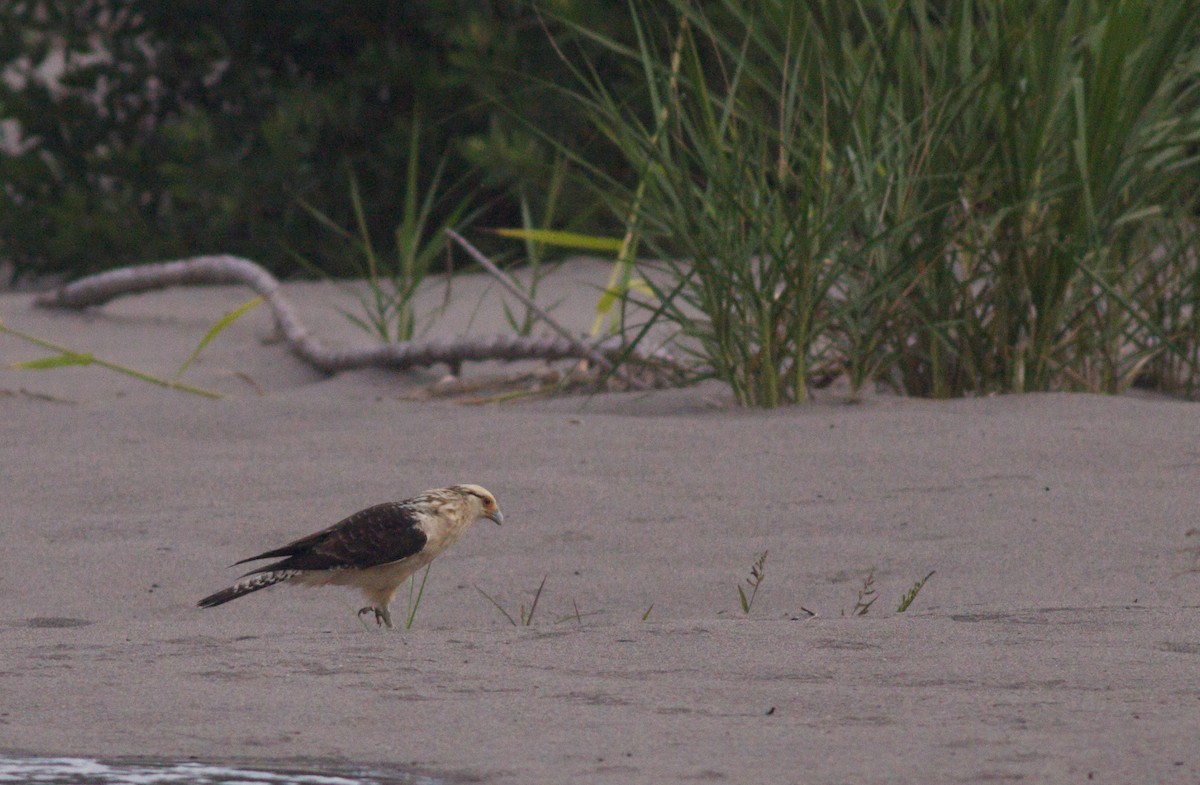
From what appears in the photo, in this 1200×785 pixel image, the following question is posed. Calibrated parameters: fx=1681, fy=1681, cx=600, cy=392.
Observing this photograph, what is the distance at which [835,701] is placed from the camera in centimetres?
246

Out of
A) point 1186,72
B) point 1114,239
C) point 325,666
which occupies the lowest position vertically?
point 325,666

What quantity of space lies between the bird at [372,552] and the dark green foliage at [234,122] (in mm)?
6181

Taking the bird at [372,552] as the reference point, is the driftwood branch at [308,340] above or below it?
above

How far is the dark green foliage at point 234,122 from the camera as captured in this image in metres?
9.98

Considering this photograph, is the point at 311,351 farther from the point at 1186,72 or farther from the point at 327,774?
the point at 327,774

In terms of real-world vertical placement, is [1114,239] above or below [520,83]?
below

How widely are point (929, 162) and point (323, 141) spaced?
6.44m

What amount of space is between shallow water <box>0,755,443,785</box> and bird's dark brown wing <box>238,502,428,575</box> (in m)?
1.11

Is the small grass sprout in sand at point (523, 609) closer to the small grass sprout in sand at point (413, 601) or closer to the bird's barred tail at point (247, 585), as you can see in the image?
the small grass sprout in sand at point (413, 601)

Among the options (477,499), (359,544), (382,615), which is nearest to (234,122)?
(477,499)

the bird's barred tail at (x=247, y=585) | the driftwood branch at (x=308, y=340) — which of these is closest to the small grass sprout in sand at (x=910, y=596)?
the bird's barred tail at (x=247, y=585)

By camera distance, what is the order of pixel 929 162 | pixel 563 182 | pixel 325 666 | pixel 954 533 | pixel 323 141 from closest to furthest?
pixel 325 666 < pixel 954 533 < pixel 929 162 < pixel 563 182 < pixel 323 141

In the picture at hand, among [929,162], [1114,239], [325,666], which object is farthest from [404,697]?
[1114,239]

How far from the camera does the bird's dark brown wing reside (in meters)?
3.33
